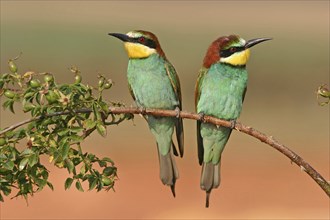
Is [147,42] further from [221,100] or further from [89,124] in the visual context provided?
[89,124]

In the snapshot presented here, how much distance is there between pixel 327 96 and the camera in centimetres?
273

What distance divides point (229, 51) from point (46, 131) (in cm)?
135

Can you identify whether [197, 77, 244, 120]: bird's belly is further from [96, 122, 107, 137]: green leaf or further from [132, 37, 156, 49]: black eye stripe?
[96, 122, 107, 137]: green leaf

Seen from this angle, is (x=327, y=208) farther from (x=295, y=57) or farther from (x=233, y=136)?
(x=295, y=57)

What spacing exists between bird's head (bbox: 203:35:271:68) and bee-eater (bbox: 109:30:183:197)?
23 centimetres

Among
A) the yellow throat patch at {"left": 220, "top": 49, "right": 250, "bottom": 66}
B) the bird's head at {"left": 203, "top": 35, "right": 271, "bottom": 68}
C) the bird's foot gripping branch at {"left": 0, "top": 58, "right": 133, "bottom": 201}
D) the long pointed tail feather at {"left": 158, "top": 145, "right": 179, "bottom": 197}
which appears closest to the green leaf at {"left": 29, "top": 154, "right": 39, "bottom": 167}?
the bird's foot gripping branch at {"left": 0, "top": 58, "right": 133, "bottom": 201}

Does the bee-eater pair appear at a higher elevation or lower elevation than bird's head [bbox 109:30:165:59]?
lower

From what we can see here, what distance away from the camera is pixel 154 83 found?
4.22 meters

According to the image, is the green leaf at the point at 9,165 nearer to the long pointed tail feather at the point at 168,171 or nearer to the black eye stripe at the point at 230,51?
the long pointed tail feather at the point at 168,171

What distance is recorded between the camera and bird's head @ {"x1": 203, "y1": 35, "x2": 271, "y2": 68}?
3.77 metres

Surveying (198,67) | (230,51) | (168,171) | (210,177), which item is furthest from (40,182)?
(198,67)

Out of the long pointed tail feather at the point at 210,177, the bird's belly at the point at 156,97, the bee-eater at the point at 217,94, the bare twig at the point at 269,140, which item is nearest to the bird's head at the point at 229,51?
the bee-eater at the point at 217,94

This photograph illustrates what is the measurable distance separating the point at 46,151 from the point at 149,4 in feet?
111

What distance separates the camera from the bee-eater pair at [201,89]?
384cm
